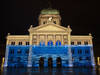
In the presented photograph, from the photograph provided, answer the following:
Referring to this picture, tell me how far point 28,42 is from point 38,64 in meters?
8.12

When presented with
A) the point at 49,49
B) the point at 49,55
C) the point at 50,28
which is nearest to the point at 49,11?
the point at 50,28

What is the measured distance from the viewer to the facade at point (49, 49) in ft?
133

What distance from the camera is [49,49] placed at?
41625 millimetres

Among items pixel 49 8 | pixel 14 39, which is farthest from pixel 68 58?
pixel 49 8

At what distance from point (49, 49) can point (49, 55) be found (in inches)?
75.0

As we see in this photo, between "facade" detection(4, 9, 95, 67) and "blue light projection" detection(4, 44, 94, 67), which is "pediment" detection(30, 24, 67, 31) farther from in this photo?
"blue light projection" detection(4, 44, 94, 67)

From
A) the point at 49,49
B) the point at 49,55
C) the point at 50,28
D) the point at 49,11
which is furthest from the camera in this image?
the point at 49,11

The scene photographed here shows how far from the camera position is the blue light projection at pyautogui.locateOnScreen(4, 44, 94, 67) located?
132ft

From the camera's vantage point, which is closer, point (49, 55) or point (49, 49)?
point (49, 55)

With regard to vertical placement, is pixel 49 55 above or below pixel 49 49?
below

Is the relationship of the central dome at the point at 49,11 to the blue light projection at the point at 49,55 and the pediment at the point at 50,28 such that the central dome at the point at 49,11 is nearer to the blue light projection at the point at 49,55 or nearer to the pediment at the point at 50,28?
the pediment at the point at 50,28

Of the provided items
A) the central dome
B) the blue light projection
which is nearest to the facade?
the blue light projection

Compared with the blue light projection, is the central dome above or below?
above

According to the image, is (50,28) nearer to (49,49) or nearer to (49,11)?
(49,49)
